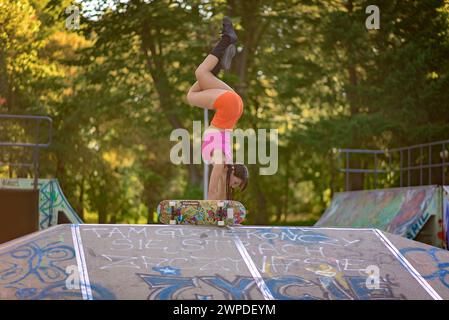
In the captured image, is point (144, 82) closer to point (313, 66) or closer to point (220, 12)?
point (220, 12)

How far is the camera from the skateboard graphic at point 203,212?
8.84 m

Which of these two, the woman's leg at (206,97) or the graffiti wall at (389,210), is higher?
the woman's leg at (206,97)

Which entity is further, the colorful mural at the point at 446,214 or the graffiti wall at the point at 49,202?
the graffiti wall at the point at 49,202

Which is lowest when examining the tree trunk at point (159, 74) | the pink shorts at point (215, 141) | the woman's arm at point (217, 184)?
the woman's arm at point (217, 184)

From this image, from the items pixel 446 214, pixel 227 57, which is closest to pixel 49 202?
pixel 227 57

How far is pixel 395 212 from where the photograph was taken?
1436 centimetres

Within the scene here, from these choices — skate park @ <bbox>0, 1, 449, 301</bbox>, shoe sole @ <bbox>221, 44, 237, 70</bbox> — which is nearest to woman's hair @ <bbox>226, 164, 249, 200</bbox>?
skate park @ <bbox>0, 1, 449, 301</bbox>

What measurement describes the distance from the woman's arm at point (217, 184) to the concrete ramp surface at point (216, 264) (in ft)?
2.51

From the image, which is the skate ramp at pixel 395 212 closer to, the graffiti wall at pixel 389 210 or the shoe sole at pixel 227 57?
the graffiti wall at pixel 389 210

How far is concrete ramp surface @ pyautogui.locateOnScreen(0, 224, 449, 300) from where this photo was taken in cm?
702

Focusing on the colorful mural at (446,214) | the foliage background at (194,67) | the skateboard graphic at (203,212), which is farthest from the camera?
the foliage background at (194,67)

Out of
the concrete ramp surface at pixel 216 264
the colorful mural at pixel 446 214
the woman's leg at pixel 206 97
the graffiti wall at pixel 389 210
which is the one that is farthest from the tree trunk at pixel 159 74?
the concrete ramp surface at pixel 216 264

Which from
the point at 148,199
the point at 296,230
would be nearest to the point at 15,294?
the point at 296,230

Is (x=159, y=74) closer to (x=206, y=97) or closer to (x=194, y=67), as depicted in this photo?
(x=194, y=67)
